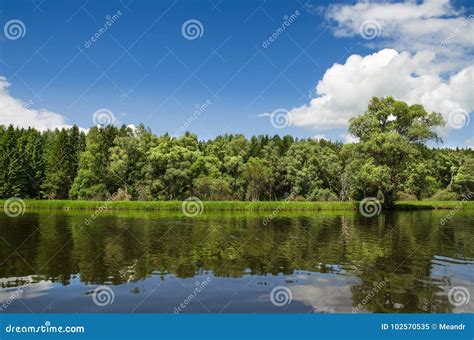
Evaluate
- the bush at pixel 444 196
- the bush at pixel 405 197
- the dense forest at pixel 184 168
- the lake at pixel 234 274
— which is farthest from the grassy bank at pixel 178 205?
the lake at pixel 234 274

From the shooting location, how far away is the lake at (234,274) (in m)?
13.1

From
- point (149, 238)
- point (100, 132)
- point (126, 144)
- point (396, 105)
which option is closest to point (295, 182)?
point (396, 105)

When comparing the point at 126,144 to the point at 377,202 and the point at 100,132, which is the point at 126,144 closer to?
the point at 100,132

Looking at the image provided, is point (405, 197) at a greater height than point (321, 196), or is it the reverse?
point (405, 197)

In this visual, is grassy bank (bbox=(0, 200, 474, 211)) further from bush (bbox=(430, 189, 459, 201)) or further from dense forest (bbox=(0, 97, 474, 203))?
bush (bbox=(430, 189, 459, 201))

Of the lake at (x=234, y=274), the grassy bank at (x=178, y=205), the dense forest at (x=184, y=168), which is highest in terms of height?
the dense forest at (x=184, y=168)

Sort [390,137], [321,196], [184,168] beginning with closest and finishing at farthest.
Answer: [390,137] → [184,168] → [321,196]

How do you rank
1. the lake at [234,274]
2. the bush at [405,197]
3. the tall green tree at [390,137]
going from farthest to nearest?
1. the bush at [405,197]
2. the tall green tree at [390,137]
3. the lake at [234,274]

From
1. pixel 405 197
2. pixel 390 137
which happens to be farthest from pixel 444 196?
pixel 390 137

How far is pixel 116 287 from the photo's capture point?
48.7ft

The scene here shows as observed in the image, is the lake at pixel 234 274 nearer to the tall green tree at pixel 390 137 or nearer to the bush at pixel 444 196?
the tall green tree at pixel 390 137

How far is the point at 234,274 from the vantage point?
17219mm

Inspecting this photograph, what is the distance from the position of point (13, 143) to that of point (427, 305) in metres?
85.0

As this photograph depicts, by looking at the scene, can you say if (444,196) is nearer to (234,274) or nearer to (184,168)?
(184,168)
